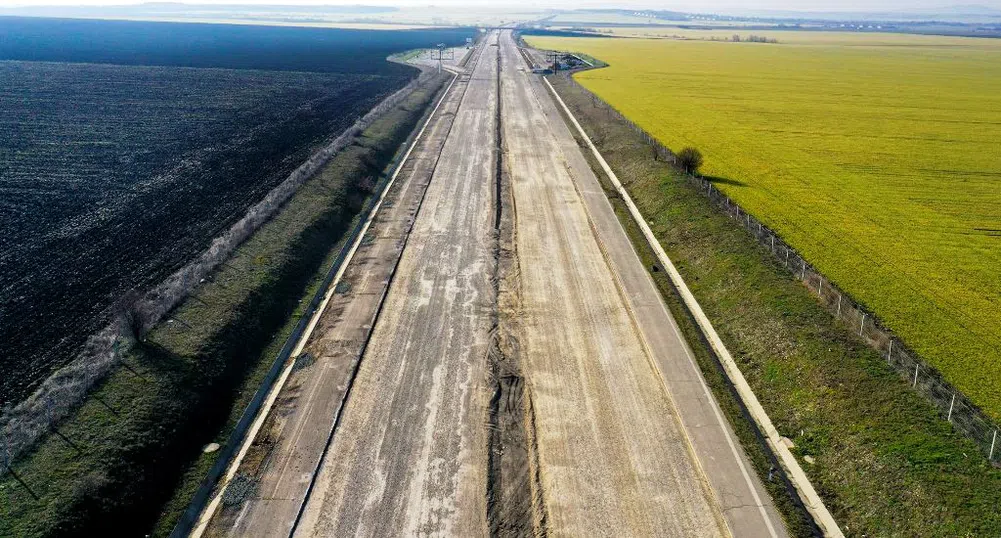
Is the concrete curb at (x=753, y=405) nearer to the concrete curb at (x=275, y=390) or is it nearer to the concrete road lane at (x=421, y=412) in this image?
the concrete road lane at (x=421, y=412)

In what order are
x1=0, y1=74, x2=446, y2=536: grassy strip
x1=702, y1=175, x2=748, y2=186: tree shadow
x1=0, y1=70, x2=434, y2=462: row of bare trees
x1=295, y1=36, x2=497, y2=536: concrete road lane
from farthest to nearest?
x1=702, y1=175, x2=748, y2=186: tree shadow → x1=0, y1=70, x2=434, y2=462: row of bare trees → x1=295, y1=36, x2=497, y2=536: concrete road lane → x1=0, y1=74, x2=446, y2=536: grassy strip

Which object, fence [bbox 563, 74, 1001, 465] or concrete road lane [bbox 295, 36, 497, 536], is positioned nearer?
concrete road lane [bbox 295, 36, 497, 536]

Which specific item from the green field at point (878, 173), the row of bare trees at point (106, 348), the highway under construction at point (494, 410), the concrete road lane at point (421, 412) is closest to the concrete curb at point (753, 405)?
the highway under construction at point (494, 410)

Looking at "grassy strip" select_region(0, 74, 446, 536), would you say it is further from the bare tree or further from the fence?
the bare tree

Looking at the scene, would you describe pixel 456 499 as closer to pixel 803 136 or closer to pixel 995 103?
pixel 803 136

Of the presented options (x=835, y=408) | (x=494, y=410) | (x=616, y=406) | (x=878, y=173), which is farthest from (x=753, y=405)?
(x=878, y=173)

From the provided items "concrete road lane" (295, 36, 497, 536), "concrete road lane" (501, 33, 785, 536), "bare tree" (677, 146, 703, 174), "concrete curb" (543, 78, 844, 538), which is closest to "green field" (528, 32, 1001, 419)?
"bare tree" (677, 146, 703, 174)
